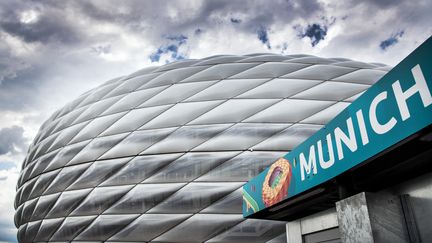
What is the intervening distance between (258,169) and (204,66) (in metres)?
6.35

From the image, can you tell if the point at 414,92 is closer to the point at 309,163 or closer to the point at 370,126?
the point at 370,126

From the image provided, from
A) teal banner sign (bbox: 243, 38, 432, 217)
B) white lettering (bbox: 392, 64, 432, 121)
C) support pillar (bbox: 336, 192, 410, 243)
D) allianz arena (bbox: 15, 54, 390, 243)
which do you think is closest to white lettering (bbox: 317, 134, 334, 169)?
teal banner sign (bbox: 243, 38, 432, 217)

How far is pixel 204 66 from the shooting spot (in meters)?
14.6

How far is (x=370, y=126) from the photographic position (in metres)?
3.24

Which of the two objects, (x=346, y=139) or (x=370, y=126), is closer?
(x=370, y=126)

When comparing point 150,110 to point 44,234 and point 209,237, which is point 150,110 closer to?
point 209,237

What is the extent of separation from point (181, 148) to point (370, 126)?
8.08 metres

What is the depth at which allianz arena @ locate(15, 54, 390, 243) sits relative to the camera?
9.91m

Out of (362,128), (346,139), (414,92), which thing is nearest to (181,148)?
(346,139)

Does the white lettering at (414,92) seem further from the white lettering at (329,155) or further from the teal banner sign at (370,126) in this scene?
the white lettering at (329,155)

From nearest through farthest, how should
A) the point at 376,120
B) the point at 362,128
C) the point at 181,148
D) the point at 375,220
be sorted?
the point at 376,120 → the point at 362,128 → the point at 375,220 → the point at 181,148

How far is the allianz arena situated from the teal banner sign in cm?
508

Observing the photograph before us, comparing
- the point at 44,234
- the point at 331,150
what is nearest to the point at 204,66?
the point at 44,234

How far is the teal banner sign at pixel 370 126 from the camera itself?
267 cm
